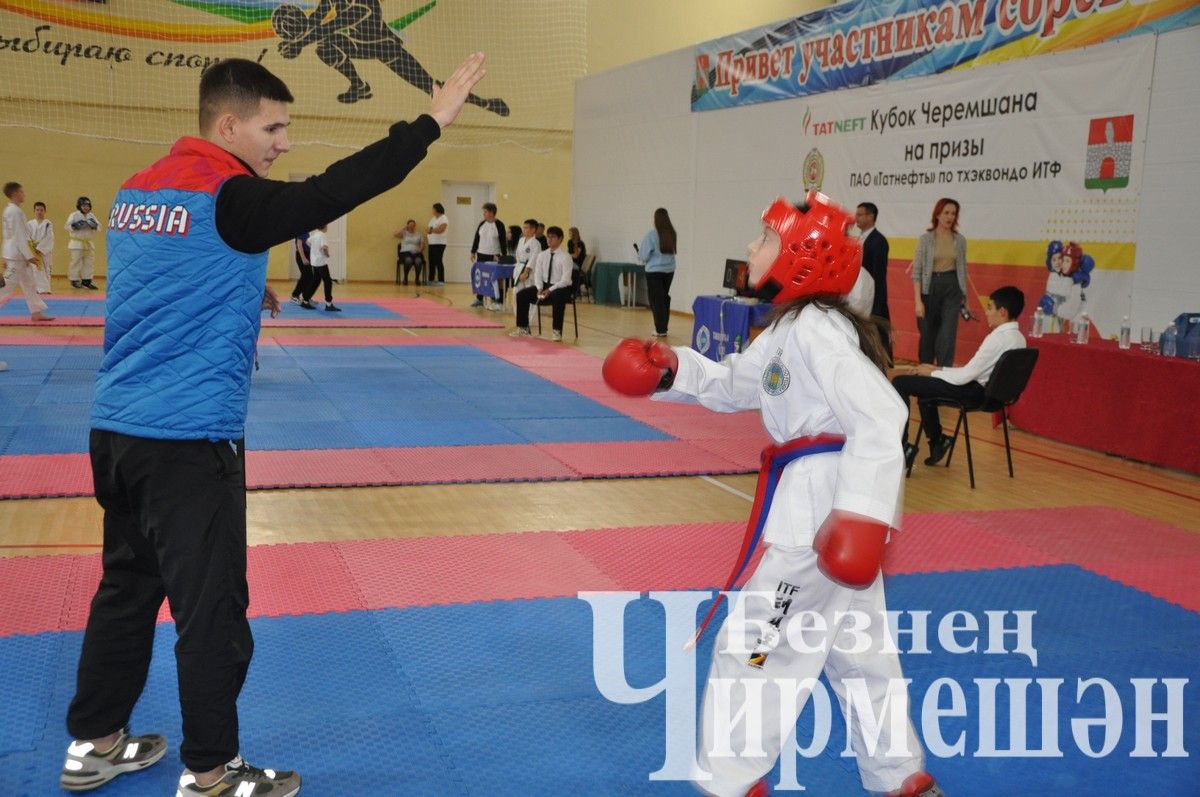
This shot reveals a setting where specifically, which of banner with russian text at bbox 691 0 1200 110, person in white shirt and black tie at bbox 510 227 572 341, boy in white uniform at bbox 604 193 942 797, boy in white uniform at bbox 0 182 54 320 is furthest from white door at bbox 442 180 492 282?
boy in white uniform at bbox 604 193 942 797

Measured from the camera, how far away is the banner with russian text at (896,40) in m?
9.42

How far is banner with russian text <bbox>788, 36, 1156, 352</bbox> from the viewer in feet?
30.3

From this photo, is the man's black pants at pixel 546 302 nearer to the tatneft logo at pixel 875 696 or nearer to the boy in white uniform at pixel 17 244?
the boy in white uniform at pixel 17 244

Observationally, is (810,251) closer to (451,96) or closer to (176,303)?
(451,96)

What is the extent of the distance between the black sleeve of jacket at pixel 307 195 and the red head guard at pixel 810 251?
894mm

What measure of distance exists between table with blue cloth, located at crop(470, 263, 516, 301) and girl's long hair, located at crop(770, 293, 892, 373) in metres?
13.6

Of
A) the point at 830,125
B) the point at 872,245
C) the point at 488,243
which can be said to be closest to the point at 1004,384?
the point at 872,245

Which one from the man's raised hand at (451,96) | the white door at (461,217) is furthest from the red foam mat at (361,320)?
the man's raised hand at (451,96)

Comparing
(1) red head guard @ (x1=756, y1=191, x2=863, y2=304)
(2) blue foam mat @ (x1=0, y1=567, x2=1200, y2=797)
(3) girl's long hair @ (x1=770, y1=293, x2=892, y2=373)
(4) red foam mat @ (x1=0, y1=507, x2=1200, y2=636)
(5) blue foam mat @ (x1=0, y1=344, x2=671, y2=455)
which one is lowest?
(2) blue foam mat @ (x1=0, y1=567, x2=1200, y2=797)

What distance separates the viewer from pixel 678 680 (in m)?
3.55

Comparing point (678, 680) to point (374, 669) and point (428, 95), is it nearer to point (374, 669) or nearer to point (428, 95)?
point (374, 669)

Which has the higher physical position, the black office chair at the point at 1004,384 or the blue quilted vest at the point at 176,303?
the blue quilted vest at the point at 176,303

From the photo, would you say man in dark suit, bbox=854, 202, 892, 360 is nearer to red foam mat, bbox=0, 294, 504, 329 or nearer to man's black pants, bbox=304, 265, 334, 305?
red foam mat, bbox=0, 294, 504, 329

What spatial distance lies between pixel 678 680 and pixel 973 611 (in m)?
1.42
